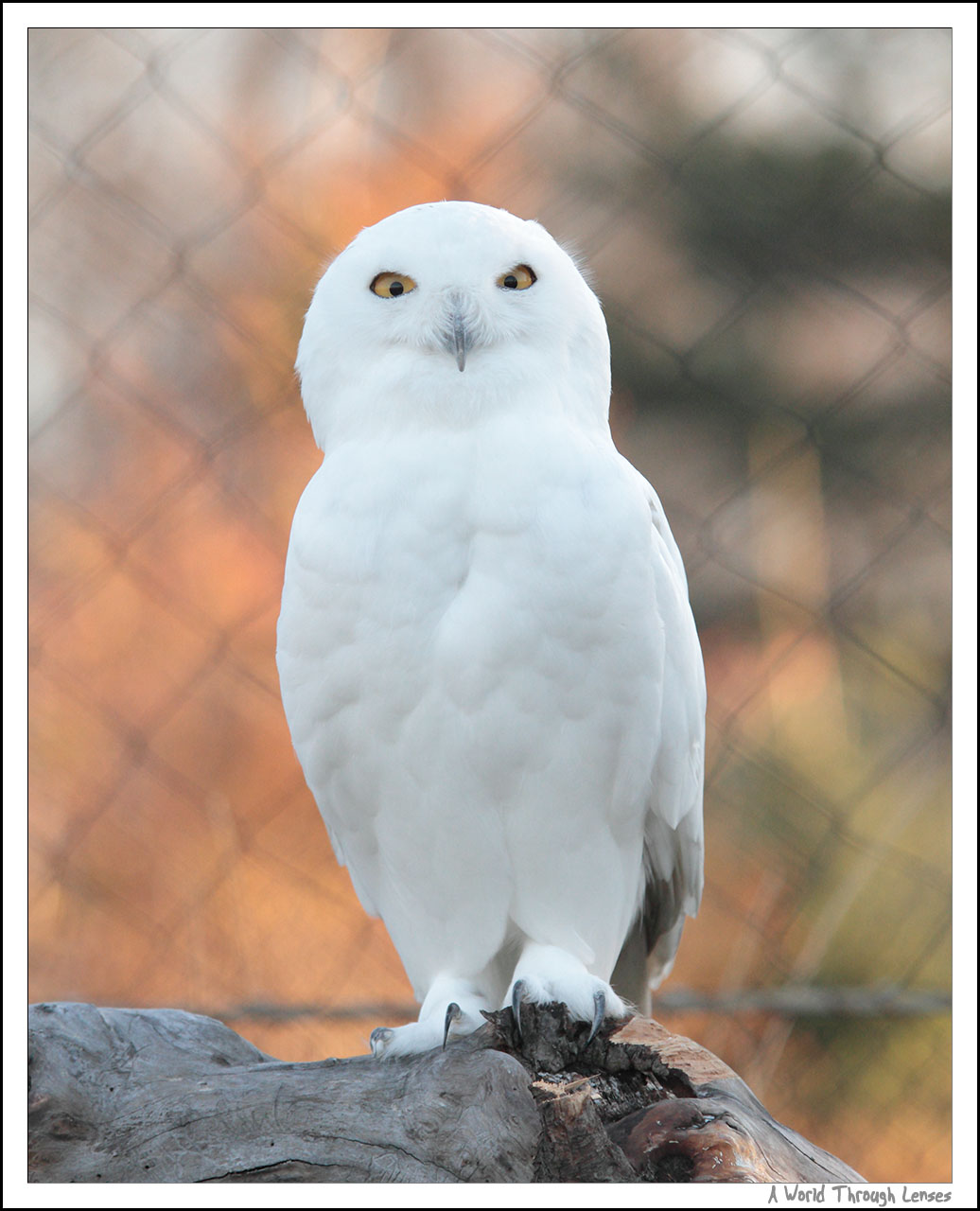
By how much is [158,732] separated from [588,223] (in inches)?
54.9

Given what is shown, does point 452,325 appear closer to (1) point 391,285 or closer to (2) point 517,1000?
(1) point 391,285

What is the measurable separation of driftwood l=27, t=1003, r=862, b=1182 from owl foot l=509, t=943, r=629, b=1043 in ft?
0.08

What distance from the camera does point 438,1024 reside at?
4.68 ft

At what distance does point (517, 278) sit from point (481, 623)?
471mm

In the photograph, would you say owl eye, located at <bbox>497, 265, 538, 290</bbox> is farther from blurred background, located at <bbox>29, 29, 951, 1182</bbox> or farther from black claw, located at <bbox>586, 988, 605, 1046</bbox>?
black claw, located at <bbox>586, 988, 605, 1046</bbox>

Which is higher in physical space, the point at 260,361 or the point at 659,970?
the point at 260,361

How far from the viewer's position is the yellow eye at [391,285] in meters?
1.47

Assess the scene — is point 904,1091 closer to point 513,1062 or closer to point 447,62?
point 513,1062

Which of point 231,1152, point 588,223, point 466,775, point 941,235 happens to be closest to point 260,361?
point 588,223

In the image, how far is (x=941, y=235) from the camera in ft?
7.09

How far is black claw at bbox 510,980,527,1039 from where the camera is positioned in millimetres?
1326

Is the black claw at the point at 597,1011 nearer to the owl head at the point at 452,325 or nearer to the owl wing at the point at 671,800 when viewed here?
the owl wing at the point at 671,800

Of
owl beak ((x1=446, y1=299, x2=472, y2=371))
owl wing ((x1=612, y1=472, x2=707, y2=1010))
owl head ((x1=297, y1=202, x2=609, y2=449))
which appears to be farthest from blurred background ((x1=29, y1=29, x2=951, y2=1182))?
owl beak ((x1=446, y1=299, x2=472, y2=371))

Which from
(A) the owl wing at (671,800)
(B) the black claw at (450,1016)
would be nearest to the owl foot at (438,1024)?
(B) the black claw at (450,1016)
